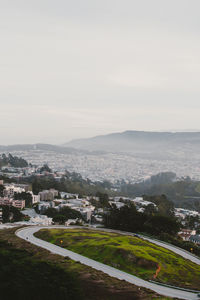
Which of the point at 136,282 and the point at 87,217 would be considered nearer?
the point at 136,282

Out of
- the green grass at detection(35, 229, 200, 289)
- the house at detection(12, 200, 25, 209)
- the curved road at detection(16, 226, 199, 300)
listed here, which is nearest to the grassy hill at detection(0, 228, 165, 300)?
the curved road at detection(16, 226, 199, 300)

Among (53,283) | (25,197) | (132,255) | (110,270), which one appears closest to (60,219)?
(25,197)

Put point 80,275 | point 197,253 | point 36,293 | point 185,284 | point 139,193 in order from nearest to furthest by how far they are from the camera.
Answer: point 36,293 < point 80,275 < point 185,284 < point 197,253 < point 139,193

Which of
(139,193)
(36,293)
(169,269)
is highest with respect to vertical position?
(36,293)

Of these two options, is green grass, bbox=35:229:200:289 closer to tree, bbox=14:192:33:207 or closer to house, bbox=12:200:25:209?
house, bbox=12:200:25:209

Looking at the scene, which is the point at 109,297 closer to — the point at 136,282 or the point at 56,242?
the point at 136,282

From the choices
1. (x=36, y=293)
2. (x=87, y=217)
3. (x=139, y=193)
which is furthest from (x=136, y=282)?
(x=139, y=193)

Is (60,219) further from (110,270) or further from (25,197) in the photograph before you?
(110,270)

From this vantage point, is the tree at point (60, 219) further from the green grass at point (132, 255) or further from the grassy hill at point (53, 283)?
the grassy hill at point (53, 283)

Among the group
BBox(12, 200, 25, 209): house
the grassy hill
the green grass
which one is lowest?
BBox(12, 200, 25, 209): house
